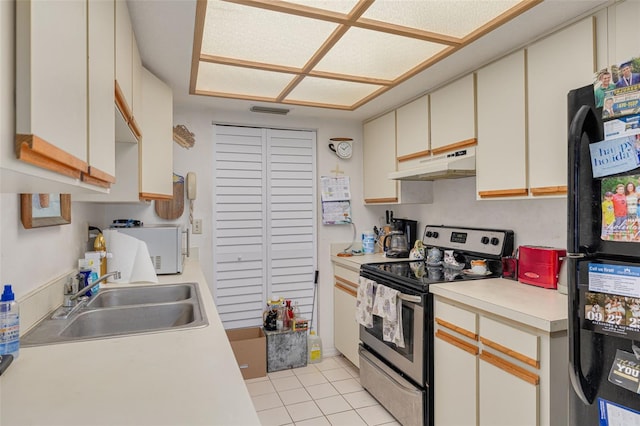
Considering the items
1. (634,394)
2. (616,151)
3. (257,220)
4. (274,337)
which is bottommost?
(274,337)

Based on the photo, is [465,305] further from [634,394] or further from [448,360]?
[634,394]

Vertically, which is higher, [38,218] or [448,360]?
[38,218]

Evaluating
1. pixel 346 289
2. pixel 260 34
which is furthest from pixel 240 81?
pixel 346 289

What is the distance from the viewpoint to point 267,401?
2629 millimetres

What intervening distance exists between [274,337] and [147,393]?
2279mm

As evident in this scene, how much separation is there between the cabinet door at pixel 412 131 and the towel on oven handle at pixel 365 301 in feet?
3.20

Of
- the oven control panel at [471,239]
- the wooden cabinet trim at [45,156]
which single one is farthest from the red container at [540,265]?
the wooden cabinet trim at [45,156]

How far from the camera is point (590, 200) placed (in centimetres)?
119

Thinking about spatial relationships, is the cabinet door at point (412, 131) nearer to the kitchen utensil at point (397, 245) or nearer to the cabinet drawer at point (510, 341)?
the kitchen utensil at point (397, 245)

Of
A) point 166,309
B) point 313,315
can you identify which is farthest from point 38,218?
point 313,315

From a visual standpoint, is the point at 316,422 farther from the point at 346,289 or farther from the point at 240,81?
the point at 240,81

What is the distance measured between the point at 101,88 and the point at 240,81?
66.2 inches

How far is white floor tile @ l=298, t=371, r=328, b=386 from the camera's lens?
291 cm

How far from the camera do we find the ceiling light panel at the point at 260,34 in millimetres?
1629
